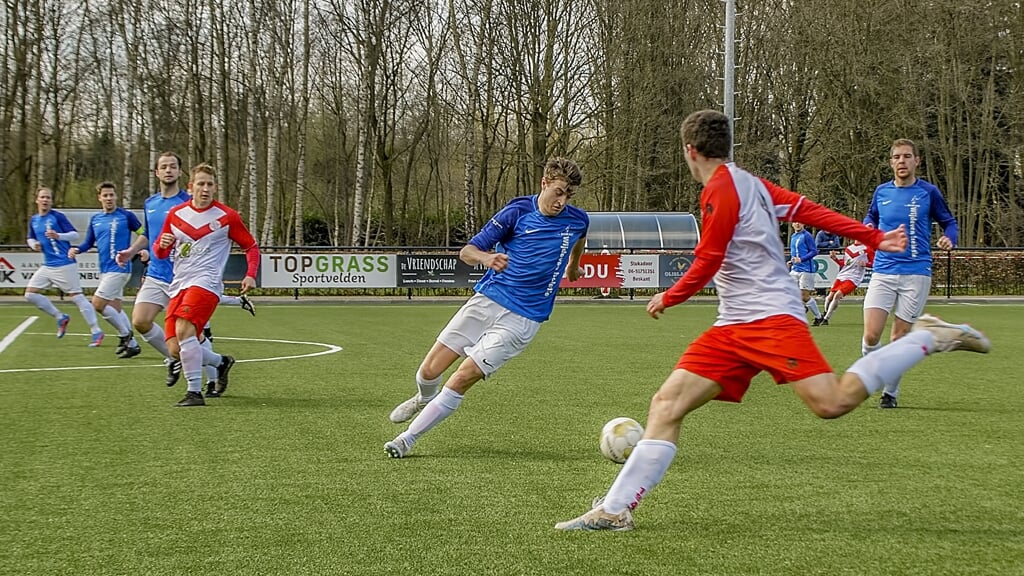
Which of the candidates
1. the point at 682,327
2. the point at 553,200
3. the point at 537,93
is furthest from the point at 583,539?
the point at 537,93

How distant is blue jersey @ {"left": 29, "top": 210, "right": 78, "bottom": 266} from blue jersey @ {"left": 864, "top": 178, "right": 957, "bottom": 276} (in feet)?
37.7

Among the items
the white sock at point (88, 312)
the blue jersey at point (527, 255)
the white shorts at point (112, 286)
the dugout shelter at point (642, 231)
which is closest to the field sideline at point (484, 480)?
the blue jersey at point (527, 255)

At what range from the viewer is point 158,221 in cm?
1057

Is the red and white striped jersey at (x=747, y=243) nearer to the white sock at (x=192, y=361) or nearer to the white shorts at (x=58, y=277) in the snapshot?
the white sock at (x=192, y=361)

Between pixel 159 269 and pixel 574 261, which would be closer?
pixel 574 261

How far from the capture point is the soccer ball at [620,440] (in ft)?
20.5

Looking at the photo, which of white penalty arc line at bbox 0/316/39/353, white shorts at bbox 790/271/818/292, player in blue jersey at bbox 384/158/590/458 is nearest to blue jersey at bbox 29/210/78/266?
white penalty arc line at bbox 0/316/39/353

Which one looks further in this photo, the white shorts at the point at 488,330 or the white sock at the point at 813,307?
the white sock at the point at 813,307

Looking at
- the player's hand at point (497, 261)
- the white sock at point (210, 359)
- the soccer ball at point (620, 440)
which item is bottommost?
the soccer ball at point (620, 440)

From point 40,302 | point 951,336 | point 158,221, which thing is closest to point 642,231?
point 40,302

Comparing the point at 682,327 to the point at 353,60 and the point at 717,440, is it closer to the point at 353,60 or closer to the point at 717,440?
the point at 717,440

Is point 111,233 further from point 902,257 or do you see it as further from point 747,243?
point 747,243

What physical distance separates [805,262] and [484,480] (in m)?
16.3

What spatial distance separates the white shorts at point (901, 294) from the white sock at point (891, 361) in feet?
14.5
